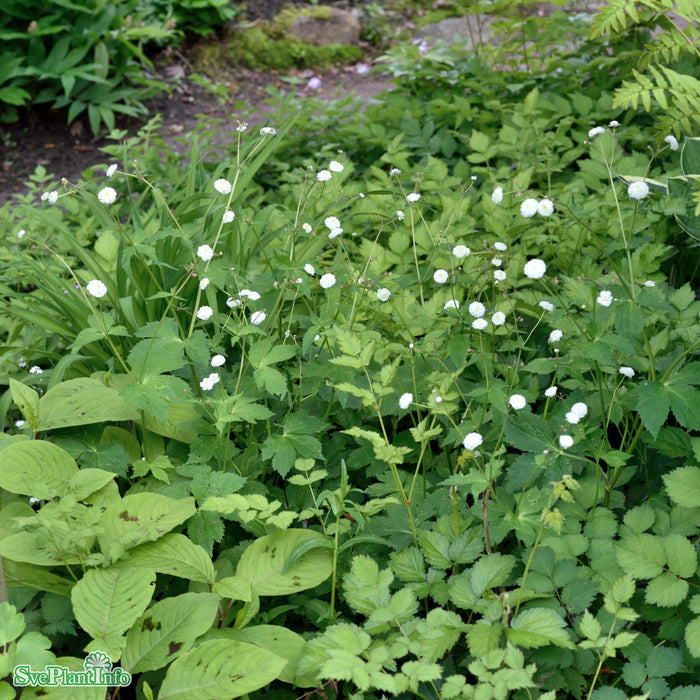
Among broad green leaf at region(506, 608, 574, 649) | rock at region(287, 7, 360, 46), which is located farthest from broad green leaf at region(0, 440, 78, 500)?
rock at region(287, 7, 360, 46)

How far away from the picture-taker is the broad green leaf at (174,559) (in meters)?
1.45

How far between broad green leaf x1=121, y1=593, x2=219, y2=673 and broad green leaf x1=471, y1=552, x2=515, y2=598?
1.74 feet

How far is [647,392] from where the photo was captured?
150cm

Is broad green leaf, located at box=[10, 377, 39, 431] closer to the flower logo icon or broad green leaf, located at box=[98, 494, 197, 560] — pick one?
broad green leaf, located at box=[98, 494, 197, 560]

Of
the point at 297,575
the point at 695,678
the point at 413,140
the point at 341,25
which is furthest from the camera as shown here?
the point at 341,25

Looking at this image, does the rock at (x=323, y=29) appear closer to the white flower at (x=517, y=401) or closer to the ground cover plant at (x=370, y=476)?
the ground cover plant at (x=370, y=476)

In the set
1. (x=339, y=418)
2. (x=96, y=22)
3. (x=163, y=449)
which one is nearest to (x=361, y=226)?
(x=339, y=418)

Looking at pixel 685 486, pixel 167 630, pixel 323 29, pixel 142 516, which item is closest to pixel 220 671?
pixel 167 630

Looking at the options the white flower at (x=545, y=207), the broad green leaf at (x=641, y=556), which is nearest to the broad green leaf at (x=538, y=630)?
the broad green leaf at (x=641, y=556)

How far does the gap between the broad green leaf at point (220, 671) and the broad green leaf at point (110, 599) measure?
137mm

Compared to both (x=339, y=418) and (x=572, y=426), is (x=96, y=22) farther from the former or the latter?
(x=572, y=426)

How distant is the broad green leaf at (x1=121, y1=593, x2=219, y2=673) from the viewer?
132 cm

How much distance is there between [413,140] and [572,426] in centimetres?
203

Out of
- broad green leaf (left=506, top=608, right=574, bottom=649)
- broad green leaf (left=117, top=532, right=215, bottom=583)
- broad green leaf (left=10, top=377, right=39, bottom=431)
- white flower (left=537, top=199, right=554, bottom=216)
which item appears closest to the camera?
broad green leaf (left=506, top=608, right=574, bottom=649)
